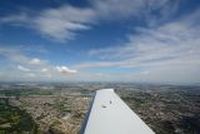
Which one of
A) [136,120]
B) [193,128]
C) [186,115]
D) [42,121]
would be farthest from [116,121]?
[186,115]

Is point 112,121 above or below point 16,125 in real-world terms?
above

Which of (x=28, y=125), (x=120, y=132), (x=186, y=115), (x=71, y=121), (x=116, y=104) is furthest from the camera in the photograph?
(x=186, y=115)

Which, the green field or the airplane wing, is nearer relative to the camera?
the airplane wing

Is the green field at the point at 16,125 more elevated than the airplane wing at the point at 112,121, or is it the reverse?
the airplane wing at the point at 112,121

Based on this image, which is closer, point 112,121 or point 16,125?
point 112,121

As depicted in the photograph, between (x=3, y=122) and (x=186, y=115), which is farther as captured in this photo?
(x=186, y=115)

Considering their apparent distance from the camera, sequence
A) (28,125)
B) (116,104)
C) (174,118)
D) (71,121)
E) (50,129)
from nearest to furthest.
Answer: (116,104)
(50,129)
(28,125)
(71,121)
(174,118)

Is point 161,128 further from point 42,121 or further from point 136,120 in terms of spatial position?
point 136,120

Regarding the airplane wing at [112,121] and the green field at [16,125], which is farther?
the green field at [16,125]
